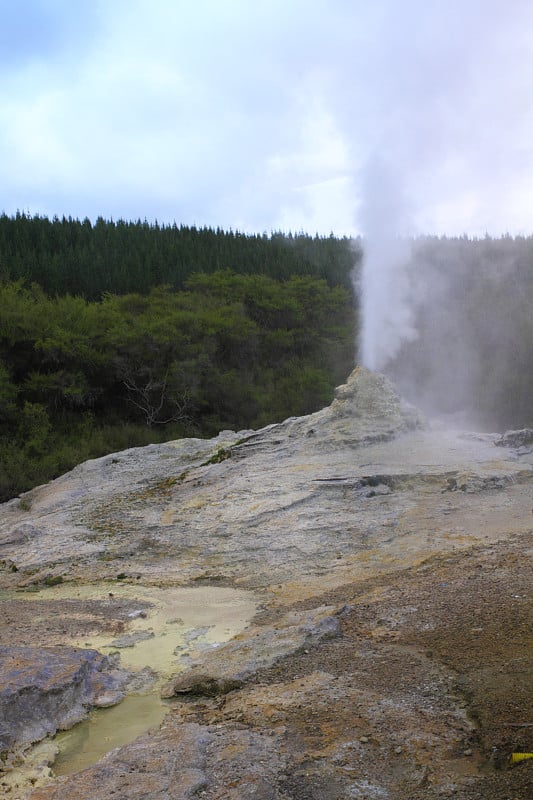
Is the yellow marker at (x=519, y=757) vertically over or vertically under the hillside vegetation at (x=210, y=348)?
under

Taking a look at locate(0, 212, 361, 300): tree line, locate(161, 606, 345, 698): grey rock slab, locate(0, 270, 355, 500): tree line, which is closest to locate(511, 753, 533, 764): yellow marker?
locate(161, 606, 345, 698): grey rock slab

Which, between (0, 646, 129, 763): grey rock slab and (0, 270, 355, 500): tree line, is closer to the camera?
(0, 646, 129, 763): grey rock slab

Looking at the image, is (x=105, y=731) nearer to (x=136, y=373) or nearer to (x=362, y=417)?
(x=362, y=417)

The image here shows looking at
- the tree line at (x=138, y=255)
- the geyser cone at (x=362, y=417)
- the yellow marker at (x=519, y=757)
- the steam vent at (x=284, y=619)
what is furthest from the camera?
the tree line at (x=138, y=255)

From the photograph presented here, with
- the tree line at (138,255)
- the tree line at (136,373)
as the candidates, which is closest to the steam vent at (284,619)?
the tree line at (136,373)

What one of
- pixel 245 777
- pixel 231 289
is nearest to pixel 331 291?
pixel 231 289

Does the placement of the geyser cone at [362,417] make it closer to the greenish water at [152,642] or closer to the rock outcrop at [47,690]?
the greenish water at [152,642]

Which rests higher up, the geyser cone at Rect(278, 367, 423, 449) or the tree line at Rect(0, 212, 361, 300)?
the tree line at Rect(0, 212, 361, 300)

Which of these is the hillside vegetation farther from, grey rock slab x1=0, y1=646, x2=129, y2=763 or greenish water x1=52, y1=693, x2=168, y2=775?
greenish water x1=52, y1=693, x2=168, y2=775

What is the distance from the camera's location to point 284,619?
5078mm

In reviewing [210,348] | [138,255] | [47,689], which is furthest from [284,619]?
[138,255]

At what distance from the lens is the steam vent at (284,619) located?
3.04 meters

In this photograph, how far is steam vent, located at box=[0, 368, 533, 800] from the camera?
9.98 ft

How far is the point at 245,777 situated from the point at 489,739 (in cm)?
106
